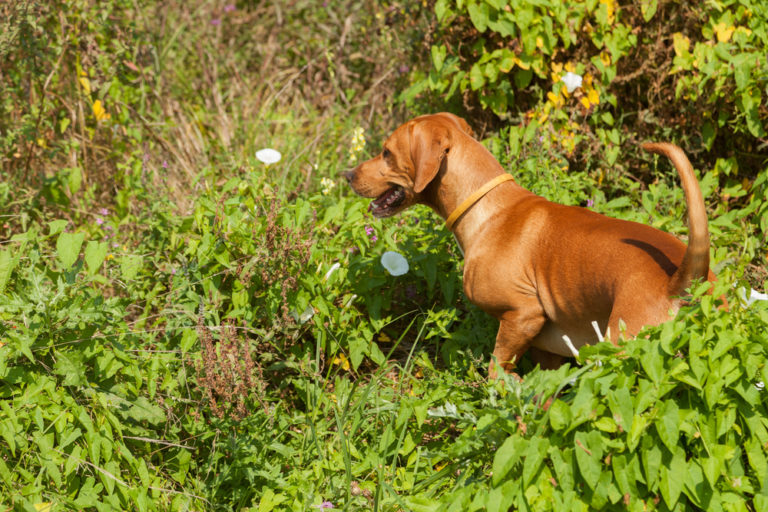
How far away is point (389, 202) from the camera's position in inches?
157

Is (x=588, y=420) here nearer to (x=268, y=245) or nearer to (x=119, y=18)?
(x=268, y=245)

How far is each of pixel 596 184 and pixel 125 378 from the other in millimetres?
3331

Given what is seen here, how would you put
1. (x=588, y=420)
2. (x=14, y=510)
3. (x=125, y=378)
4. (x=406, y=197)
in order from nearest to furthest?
(x=588, y=420) → (x=14, y=510) → (x=125, y=378) → (x=406, y=197)

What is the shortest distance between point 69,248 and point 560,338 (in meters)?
2.26

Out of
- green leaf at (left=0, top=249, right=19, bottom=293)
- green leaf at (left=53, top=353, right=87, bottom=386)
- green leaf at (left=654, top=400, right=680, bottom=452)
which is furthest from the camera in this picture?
green leaf at (left=0, top=249, right=19, bottom=293)

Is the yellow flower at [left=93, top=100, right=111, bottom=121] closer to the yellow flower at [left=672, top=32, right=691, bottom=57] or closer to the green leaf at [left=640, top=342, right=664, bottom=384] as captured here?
A: the yellow flower at [left=672, top=32, right=691, bottom=57]

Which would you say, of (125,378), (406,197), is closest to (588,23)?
(406,197)

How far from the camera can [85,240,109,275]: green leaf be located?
3262mm

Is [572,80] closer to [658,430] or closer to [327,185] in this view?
[327,185]

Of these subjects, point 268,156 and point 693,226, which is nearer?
point 693,226

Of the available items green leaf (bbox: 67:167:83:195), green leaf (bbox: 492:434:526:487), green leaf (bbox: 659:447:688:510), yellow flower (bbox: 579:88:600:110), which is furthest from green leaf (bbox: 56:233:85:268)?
yellow flower (bbox: 579:88:600:110)

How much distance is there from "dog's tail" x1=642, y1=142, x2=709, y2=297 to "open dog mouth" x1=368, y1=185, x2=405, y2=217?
156 cm

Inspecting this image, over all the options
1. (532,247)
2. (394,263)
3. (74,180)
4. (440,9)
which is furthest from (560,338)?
(74,180)

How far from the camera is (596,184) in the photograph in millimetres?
5129
